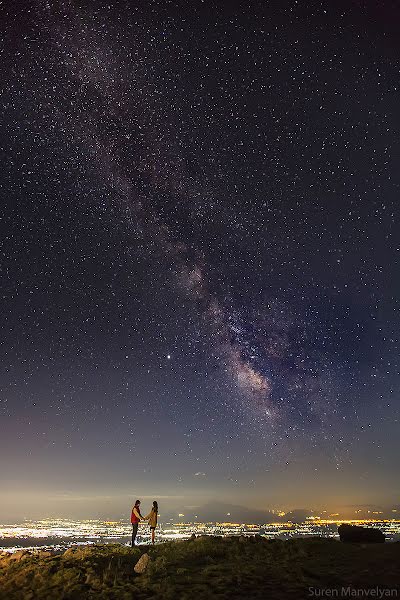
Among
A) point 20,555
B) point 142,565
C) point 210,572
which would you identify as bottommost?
point 210,572

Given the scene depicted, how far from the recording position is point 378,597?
10.2 metres

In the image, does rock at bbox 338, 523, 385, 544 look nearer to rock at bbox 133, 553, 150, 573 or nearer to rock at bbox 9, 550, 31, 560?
rock at bbox 133, 553, 150, 573

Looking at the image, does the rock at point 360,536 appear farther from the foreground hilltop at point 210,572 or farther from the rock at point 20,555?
the rock at point 20,555

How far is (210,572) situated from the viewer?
12969 millimetres

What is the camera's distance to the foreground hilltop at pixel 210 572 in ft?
37.3

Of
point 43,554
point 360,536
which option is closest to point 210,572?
point 43,554

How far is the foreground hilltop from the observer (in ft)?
37.3

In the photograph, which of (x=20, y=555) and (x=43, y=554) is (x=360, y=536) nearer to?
(x=43, y=554)

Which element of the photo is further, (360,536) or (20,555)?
(360,536)

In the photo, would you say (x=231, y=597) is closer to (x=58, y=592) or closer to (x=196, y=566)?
(x=196, y=566)

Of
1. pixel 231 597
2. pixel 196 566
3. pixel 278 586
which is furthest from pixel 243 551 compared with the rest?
pixel 231 597

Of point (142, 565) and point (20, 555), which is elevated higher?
point (20, 555)

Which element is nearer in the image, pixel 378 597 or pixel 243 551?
pixel 378 597

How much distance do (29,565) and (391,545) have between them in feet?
44.5
